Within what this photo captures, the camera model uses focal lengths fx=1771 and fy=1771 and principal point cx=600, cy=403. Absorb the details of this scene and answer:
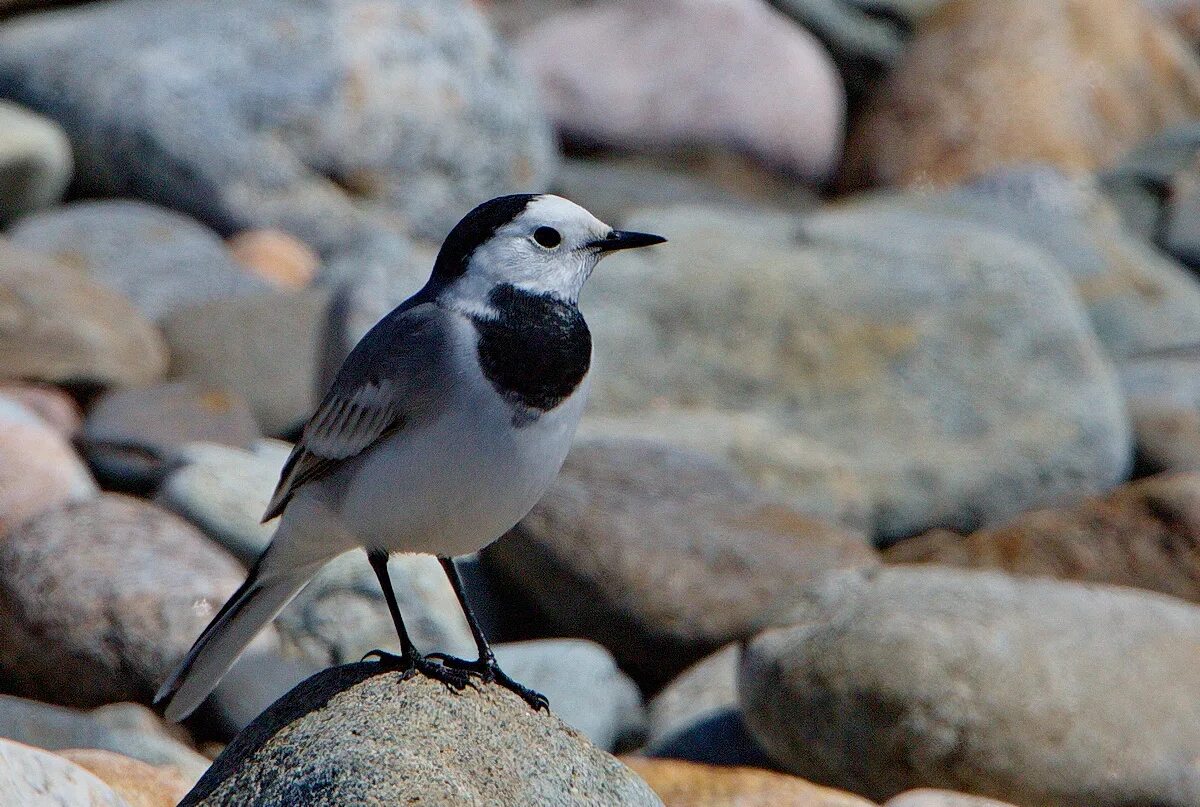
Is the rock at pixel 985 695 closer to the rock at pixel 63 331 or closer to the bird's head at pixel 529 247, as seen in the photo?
the bird's head at pixel 529 247

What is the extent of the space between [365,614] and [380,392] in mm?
3079

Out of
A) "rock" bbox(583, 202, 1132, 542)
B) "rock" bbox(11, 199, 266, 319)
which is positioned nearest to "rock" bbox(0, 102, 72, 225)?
"rock" bbox(11, 199, 266, 319)

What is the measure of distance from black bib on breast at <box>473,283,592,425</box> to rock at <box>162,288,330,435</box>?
5952 millimetres

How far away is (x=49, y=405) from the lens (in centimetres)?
1013

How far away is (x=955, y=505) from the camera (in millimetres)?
10477

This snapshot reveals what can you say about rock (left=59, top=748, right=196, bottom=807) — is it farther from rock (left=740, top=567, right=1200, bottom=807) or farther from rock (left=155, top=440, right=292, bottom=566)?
rock (left=740, top=567, right=1200, bottom=807)

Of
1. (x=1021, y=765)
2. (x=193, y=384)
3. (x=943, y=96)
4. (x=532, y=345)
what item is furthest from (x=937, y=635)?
(x=943, y=96)

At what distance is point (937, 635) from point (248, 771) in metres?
3.29

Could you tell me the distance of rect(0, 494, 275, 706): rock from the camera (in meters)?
7.72

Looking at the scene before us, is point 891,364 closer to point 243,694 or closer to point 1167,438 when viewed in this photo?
point 1167,438

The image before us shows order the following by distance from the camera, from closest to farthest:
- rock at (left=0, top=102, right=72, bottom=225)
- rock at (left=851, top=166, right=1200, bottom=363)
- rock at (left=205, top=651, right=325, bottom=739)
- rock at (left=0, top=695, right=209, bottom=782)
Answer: rock at (left=0, top=695, right=209, bottom=782) → rock at (left=205, top=651, right=325, bottom=739) → rock at (left=0, top=102, right=72, bottom=225) → rock at (left=851, top=166, right=1200, bottom=363)

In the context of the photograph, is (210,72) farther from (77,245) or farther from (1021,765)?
(1021,765)

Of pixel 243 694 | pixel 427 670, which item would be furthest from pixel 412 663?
pixel 243 694

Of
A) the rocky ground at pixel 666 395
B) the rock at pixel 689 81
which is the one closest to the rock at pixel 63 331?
the rocky ground at pixel 666 395
